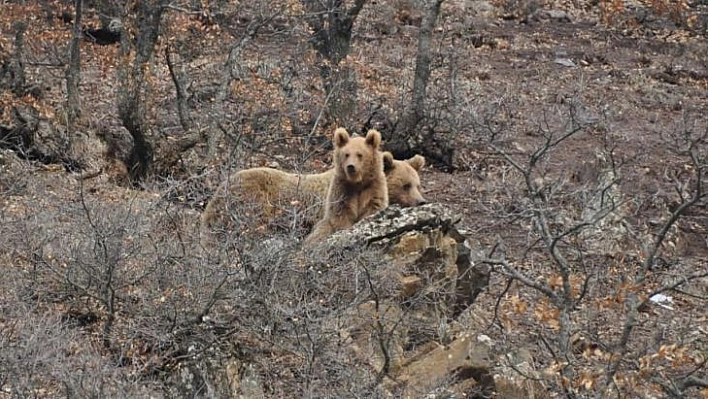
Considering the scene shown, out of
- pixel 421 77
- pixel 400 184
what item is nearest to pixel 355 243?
pixel 400 184

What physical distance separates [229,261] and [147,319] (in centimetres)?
74

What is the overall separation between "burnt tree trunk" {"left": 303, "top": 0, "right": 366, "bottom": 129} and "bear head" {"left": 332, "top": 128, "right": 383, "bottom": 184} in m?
4.54

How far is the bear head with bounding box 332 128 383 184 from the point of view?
35.0ft

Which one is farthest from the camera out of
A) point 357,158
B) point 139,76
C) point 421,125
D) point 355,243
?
point 421,125

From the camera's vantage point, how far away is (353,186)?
10.8m

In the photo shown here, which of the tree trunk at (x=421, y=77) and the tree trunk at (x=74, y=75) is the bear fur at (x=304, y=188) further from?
the tree trunk at (x=421, y=77)

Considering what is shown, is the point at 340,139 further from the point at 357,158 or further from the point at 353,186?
the point at 353,186

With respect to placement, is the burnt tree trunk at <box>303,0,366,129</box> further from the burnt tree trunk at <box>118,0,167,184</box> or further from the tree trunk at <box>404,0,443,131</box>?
the burnt tree trunk at <box>118,0,167,184</box>

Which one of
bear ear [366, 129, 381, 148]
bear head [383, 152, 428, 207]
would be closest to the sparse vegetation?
bear ear [366, 129, 381, 148]

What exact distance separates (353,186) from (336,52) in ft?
21.6

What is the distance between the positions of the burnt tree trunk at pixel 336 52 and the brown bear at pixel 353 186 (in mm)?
4605

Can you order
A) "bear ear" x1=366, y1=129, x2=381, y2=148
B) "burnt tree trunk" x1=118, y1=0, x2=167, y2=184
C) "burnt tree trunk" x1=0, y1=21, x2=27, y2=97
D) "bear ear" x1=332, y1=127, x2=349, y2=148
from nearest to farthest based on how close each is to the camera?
"bear ear" x1=366, y1=129, x2=381, y2=148 < "bear ear" x1=332, y1=127, x2=349, y2=148 < "burnt tree trunk" x1=118, y1=0, x2=167, y2=184 < "burnt tree trunk" x1=0, y1=21, x2=27, y2=97

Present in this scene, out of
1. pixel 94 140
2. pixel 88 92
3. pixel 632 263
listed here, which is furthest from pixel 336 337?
pixel 88 92

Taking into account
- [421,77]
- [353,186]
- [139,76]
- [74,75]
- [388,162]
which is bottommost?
[74,75]
